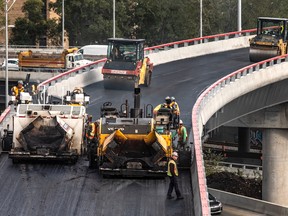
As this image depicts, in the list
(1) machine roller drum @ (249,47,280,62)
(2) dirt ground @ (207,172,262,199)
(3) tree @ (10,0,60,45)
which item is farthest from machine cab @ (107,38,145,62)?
(3) tree @ (10,0,60,45)

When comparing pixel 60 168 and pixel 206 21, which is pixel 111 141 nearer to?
pixel 60 168

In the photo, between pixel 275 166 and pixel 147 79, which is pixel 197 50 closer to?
pixel 275 166

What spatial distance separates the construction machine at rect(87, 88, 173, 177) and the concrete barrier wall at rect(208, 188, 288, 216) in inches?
919

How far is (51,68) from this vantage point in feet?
269

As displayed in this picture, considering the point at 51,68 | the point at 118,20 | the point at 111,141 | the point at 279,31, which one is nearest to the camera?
the point at 111,141

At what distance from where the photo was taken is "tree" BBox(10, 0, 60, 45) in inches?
4318

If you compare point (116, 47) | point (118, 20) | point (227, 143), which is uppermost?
point (118, 20)

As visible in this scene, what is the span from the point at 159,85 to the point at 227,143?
29.8 metres

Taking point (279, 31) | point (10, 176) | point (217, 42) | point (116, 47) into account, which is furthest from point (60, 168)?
point (217, 42)

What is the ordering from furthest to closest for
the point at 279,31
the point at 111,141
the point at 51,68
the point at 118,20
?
the point at 118,20 < the point at 51,68 < the point at 279,31 < the point at 111,141

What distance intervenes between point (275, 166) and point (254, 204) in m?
10.1

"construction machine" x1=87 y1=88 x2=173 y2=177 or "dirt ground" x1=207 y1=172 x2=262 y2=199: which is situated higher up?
"construction machine" x1=87 y1=88 x2=173 y2=177

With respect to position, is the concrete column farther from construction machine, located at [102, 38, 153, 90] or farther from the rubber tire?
the rubber tire

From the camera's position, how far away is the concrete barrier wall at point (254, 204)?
56.0m
